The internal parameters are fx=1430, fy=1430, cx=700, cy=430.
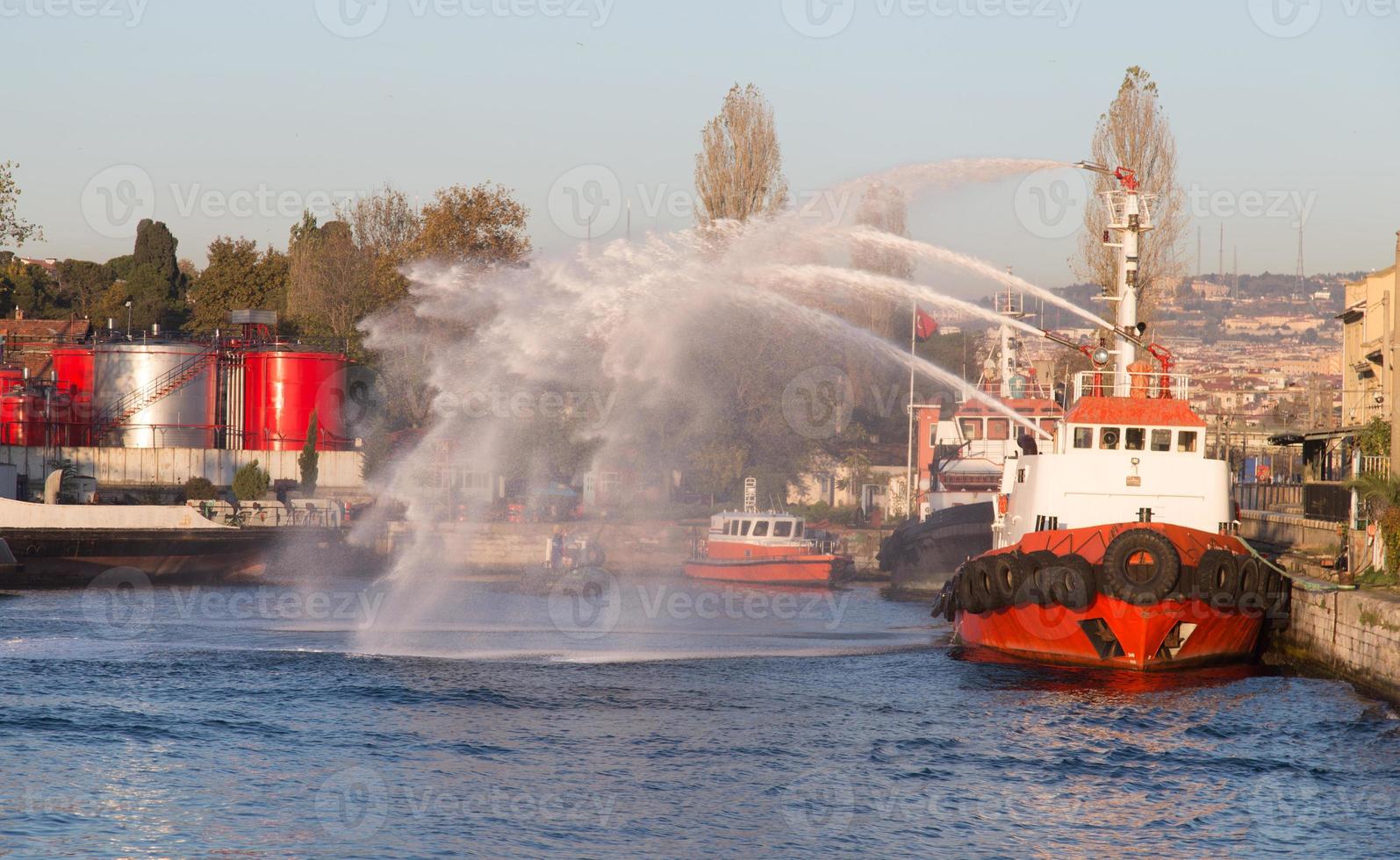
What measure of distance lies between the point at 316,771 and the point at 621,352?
4128 centimetres

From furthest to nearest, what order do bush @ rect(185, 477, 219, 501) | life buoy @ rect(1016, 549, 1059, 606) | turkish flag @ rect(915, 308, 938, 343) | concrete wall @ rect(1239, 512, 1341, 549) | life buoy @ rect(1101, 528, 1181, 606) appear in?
1. turkish flag @ rect(915, 308, 938, 343)
2. bush @ rect(185, 477, 219, 501)
3. concrete wall @ rect(1239, 512, 1341, 549)
4. life buoy @ rect(1016, 549, 1059, 606)
5. life buoy @ rect(1101, 528, 1181, 606)

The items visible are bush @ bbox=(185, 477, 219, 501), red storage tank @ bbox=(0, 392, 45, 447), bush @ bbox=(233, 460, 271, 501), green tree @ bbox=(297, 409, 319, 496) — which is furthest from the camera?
red storage tank @ bbox=(0, 392, 45, 447)

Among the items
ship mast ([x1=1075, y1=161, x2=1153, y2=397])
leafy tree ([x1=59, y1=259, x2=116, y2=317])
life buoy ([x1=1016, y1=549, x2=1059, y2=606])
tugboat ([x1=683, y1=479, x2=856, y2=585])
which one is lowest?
tugboat ([x1=683, y1=479, x2=856, y2=585])

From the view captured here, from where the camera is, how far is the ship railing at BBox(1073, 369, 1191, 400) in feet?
119

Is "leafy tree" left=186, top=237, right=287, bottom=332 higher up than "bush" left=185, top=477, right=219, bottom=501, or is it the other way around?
"leafy tree" left=186, top=237, right=287, bottom=332

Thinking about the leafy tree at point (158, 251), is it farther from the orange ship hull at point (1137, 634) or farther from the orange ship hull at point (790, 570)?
the orange ship hull at point (1137, 634)

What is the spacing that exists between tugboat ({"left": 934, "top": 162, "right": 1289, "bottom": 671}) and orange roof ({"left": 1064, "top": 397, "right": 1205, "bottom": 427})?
0.10 feet

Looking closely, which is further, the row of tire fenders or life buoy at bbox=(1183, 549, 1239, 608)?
life buoy at bbox=(1183, 549, 1239, 608)

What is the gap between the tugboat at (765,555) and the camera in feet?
198

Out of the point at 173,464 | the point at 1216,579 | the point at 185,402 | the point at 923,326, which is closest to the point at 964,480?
the point at 923,326

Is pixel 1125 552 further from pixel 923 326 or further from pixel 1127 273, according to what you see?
pixel 923 326

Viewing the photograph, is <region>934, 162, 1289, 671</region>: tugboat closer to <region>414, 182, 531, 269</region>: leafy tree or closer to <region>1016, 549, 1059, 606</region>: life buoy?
<region>1016, 549, 1059, 606</region>: life buoy

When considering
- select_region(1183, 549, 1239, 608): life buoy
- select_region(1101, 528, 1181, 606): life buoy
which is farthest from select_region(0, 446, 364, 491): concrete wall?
select_region(1183, 549, 1239, 608): life buoy

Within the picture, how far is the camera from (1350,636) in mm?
31031
